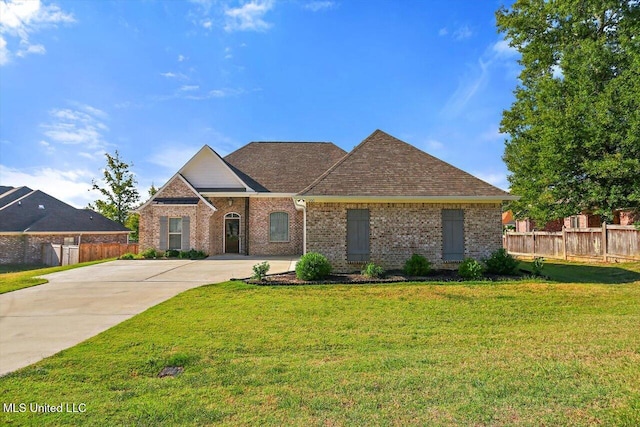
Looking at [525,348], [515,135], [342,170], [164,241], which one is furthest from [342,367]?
[515,135]

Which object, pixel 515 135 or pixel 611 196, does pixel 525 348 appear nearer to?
pixel 611 196

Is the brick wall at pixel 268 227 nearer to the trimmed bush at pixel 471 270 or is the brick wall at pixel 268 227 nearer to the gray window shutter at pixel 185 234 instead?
the gray window shutter at pixel 185 234

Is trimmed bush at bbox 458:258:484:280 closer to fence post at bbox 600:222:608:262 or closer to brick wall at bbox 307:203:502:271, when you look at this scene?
brick wall at bbox 307:203:502:271

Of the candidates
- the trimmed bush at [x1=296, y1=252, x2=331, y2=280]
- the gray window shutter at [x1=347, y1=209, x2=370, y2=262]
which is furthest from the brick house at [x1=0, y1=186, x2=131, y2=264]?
the gray window shutter at [x1=347, y1=209, x2=370, y2=262]

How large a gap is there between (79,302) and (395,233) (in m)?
9.41

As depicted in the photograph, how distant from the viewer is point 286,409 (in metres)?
3.37

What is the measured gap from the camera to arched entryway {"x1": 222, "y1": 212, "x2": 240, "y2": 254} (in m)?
20.6

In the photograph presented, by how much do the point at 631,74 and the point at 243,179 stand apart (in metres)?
20.3

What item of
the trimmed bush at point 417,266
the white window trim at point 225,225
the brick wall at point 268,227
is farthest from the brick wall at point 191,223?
the trimmed bush at point 417,266

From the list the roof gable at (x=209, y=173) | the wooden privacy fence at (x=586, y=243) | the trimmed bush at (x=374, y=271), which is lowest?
the trimmed bush at (x=374, y=271)

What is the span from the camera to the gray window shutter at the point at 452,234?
12617 mm

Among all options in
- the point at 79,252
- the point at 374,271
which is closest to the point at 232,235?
the point at 79,252

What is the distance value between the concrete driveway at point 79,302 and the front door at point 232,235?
6.27m

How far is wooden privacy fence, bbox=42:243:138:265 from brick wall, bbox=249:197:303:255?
9.20 metres
